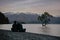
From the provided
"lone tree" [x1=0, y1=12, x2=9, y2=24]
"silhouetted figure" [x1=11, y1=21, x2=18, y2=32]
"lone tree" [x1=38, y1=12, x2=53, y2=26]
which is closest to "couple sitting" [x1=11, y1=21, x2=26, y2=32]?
"silhouetted figure" [x1=11, y1=21, x2=18, y2=32]

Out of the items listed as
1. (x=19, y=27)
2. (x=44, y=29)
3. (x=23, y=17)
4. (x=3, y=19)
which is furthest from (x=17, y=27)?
(x=44, y=29)

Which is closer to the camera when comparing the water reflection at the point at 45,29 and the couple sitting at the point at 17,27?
the water reflection at the point at 45,29

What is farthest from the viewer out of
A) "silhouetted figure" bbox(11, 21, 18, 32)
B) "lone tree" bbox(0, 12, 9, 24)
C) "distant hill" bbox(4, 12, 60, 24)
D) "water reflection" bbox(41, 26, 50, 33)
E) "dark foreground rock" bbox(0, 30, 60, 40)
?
"lone tree" bbox(0, 12, 9, 24)

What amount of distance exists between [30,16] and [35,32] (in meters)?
0.33

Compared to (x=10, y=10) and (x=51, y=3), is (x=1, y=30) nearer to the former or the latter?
(x=10, y=10)

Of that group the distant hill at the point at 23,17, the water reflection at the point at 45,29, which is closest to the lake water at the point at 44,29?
the water reflection at the point at 45,29

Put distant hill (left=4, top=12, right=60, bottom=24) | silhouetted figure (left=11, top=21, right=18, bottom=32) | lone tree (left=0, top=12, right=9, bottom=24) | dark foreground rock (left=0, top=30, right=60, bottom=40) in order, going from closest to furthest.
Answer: dark foreground rock (left=0, top=30, right=60, bottom=40)
distant hill (left=4, top=12, right=60, bottom=24)
silhouetted figure (left=11, top=21, right=18, bottom=32)
lone tree (left=0, top=12, right=9, bottom=24)

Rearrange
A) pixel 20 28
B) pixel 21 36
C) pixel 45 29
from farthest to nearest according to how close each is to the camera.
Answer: pixel 20 28 → pixel 21 36 → pixel 45 29

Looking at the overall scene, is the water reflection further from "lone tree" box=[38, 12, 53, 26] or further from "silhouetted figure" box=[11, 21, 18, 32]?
"silhouetted figure" box=[11, 21, 18, 32]

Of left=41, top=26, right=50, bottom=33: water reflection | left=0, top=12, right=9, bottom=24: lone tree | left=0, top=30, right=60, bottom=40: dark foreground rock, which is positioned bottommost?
left=0, top=30, right=60, bottom=40: dark foreground rock

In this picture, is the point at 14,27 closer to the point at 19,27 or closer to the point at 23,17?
the point at 19,27

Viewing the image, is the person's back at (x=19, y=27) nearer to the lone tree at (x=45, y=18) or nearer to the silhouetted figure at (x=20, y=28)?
the silhouetted figure at (x=20, y=28)

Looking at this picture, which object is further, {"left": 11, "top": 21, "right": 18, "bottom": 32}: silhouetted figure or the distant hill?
{"left": 11, "top": 21, "right": 18, "bottom": 32}: silhouetted figure

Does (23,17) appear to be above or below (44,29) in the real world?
above
